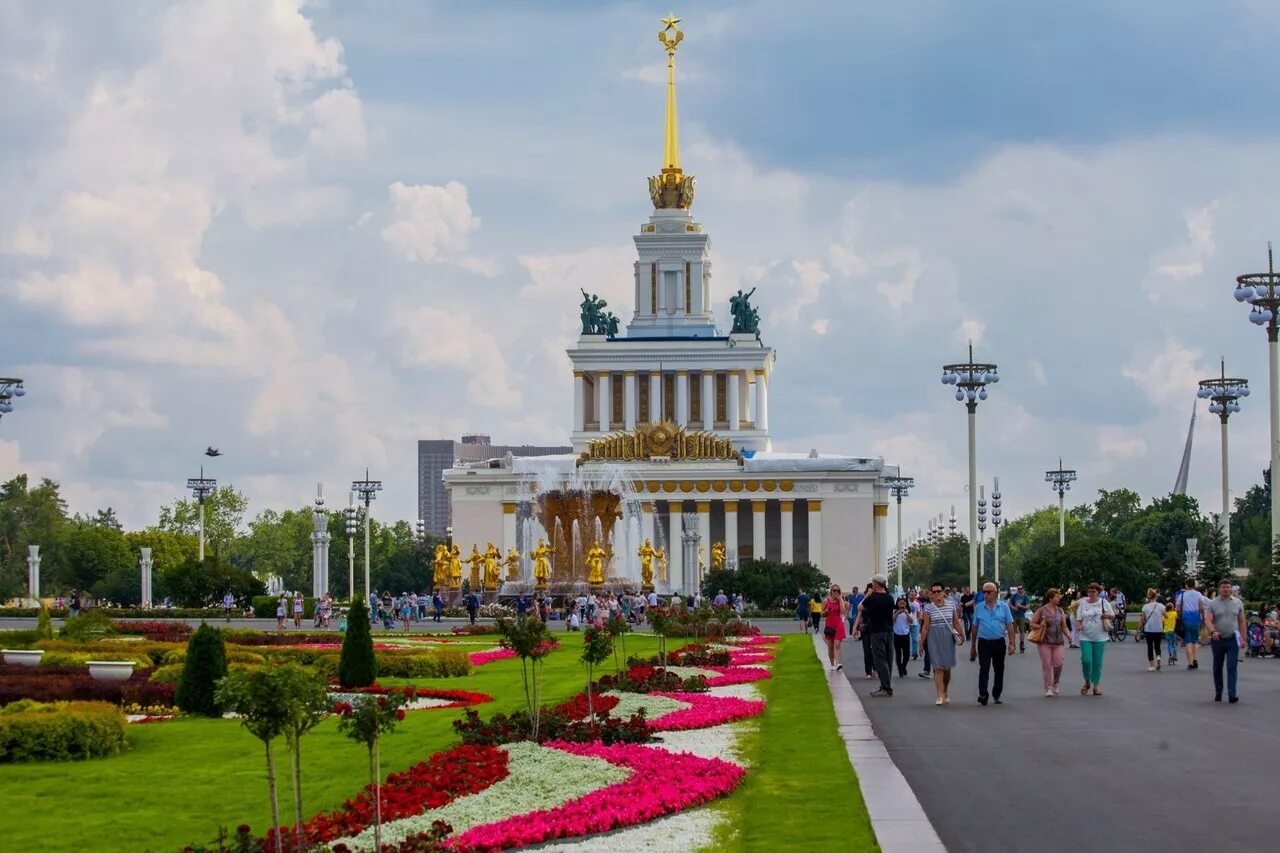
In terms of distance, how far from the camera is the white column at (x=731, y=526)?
333 feet

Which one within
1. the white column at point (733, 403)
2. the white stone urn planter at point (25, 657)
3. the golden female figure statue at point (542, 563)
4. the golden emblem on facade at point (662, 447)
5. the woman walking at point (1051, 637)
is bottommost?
the white stone urn planter at point (25, 657)

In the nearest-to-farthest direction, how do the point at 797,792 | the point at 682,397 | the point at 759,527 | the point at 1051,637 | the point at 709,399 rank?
the point at 797,792 < the point at 1051,637 < the point at 759,527 < the point at 709,399 < the point at 682,397

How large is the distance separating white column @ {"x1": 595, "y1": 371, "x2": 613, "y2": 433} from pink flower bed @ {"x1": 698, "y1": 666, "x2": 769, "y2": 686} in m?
79.7

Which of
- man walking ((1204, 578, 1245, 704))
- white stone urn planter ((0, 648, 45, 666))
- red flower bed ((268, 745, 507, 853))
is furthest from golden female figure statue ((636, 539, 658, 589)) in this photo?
red flower bed ((268, 745, 507, 853))

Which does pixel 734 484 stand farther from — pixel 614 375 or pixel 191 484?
pixel 191 484

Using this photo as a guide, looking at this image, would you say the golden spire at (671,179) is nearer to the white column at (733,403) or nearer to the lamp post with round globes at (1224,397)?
the white column at (733,403)

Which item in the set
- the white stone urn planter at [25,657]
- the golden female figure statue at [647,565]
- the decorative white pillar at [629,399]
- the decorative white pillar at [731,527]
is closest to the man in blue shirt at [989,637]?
the white stone urn planter at [25,657]

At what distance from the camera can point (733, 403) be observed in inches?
4370

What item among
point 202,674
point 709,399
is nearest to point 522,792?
point 202,674

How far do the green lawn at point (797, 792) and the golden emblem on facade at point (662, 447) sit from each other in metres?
79.1

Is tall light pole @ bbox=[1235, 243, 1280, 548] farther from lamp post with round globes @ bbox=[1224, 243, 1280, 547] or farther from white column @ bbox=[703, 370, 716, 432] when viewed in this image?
white column @ bbox=[703, 370, 716, 432]

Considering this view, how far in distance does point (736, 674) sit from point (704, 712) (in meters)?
7.78

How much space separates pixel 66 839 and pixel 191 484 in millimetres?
78536

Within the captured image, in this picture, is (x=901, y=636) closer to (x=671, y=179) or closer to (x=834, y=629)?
(x=834, y=629)
